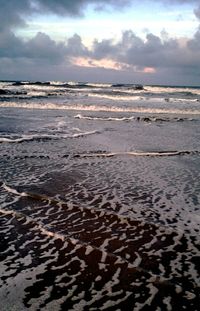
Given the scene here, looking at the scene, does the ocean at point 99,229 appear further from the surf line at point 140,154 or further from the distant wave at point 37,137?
the distant wave at point 37,137

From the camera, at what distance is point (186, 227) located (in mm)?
6523

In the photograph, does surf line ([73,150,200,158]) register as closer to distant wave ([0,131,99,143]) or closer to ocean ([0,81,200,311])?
ocean ([0,81,200,311])

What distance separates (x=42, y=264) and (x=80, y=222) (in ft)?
5.28

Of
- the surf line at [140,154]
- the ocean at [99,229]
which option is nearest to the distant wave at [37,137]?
the ocean at [99,229]

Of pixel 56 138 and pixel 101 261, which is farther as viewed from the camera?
pixel 56 138

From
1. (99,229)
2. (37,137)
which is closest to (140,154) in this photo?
(37,137)

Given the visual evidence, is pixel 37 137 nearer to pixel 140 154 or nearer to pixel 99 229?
pixel 140 154

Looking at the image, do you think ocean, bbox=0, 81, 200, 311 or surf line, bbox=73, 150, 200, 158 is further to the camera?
surf line, bbox=73, 150, 200, 158

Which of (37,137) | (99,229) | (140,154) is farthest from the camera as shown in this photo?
(37,137)

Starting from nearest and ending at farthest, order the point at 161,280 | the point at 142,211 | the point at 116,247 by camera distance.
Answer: the point at 161,280, the point at 116,247, the point at 142,211

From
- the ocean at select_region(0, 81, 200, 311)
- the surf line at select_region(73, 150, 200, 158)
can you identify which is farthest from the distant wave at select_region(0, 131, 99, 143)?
the surf line at select_region(73, 150, 200, 158)

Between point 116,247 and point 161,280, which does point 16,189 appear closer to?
point 116,247

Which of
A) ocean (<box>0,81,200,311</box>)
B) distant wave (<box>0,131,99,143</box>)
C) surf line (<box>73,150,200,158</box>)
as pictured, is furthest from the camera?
distant wave (<box>0,131,99,143</box>)

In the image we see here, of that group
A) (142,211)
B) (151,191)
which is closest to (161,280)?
(142,211)
